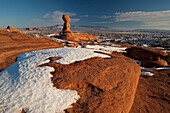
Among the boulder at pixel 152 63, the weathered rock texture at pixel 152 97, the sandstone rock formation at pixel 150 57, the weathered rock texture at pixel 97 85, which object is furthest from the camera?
the sandstone rock formation at pixel 150 57

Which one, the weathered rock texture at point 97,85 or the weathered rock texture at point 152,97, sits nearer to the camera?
the weathered rock texture at point 97,85

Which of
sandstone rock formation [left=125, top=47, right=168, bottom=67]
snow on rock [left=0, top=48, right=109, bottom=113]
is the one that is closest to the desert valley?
snow on rock [left=0, top=48, right=109, bottom=113]

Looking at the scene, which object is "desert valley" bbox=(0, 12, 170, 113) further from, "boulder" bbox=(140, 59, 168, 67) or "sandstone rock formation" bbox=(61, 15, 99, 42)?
"sandstone rock formation" bbox=(61, 15, 99, 42)

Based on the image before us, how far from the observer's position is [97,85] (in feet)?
15.8

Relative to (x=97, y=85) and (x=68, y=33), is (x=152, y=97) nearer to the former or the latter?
(x=97, y=85)

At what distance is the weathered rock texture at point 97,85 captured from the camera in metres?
3.96

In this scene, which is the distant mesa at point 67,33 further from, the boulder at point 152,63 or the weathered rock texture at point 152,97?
the weathered rock texture at point 152,97

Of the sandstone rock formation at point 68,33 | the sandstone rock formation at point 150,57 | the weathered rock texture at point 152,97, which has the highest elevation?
the sandstone rock formation at point 68,33

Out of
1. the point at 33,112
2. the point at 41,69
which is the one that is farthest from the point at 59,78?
the point at 33,112

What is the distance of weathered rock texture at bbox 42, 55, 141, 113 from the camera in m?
3.96

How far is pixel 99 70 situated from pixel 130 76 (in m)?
2.25

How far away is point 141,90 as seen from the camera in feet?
23.2

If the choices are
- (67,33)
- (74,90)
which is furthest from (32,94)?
(67,33)

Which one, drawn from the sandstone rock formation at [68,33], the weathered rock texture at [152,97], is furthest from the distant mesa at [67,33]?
the weathered rock texture at [152,97]
